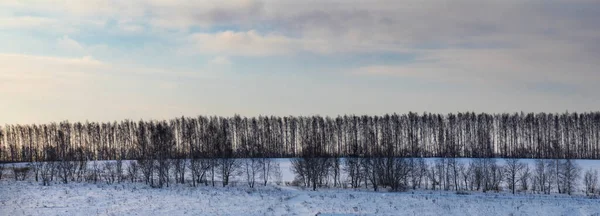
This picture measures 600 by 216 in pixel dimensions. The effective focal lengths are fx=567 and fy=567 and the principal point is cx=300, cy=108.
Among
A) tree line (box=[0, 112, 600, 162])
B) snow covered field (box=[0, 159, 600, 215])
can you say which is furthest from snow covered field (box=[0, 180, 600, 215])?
tree line (box=[0, 112, 600, 162])

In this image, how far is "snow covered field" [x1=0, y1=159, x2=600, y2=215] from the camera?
45906 mm

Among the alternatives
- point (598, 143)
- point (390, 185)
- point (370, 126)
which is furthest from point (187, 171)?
point (598, 143)

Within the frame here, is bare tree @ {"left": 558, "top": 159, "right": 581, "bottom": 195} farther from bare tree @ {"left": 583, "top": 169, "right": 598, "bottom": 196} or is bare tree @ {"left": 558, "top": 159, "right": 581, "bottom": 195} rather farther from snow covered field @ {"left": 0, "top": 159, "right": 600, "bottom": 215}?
snow covered field @ {"left": 0, "top": 159, "right": 600, "bottom": 215}

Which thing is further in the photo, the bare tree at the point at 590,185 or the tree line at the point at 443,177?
the tree line at the point at 443,177

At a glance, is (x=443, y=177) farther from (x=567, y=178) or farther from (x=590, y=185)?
(x=590, y=185)

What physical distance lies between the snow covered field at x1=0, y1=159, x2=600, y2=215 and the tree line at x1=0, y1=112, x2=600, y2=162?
59.2 metres

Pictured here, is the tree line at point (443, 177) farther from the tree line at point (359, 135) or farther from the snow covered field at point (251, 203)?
the tree line at point (359, 135)

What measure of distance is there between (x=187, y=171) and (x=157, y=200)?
113 feet

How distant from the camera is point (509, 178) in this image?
236ft

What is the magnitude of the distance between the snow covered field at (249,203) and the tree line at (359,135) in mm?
59235

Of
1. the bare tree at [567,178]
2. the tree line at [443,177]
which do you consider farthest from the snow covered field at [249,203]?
the bare tree at [567,178]

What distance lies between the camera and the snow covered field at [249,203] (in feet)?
151

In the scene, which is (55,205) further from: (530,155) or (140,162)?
(530,155)

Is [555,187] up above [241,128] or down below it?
below
